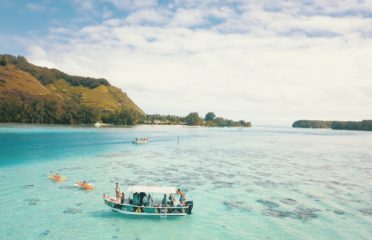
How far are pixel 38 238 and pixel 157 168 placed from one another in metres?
43.0

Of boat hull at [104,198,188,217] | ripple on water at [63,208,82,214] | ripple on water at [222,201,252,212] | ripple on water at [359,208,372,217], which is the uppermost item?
boat hull at [104,198,188,217]

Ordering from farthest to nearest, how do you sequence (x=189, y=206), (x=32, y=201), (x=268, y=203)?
(x=268, y=203) < (x=32, y=201) < (x=189, y=206)

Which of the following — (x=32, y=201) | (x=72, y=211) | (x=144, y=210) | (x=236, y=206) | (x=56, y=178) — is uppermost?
(x=56, y=178)

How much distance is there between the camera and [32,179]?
182 feet

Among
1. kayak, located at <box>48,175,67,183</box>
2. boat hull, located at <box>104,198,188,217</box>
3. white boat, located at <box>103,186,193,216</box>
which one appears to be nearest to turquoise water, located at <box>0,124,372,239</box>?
boat hull, located at <box>104,198,188,217</box>

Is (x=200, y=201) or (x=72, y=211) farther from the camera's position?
(x=200, y=201)

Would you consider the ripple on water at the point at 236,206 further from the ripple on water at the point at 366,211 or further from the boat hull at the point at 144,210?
the ripple on water at the point at 366,211

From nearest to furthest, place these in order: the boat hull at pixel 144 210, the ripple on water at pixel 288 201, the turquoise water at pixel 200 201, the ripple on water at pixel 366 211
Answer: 1. the turquoise water at pixel 200 201
2. the boat hull at pixel 144 210
3. the ripple on water at pixel 366 211
4. the ripple on water at pixel 288 201

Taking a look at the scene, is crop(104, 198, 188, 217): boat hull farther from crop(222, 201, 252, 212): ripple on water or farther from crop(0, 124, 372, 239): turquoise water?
crop(222, 201, 252, 212): ripple on water

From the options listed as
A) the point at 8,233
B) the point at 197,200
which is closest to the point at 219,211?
the point at 197,200

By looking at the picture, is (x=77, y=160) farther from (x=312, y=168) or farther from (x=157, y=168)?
(x=312, y=168)

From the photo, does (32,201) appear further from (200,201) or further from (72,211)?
(200,201)

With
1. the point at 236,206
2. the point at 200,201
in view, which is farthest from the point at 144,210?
the point at 236,206

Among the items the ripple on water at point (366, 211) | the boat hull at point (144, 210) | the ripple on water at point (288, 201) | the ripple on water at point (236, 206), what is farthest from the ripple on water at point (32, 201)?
the ripple on water at point (366, 211)
